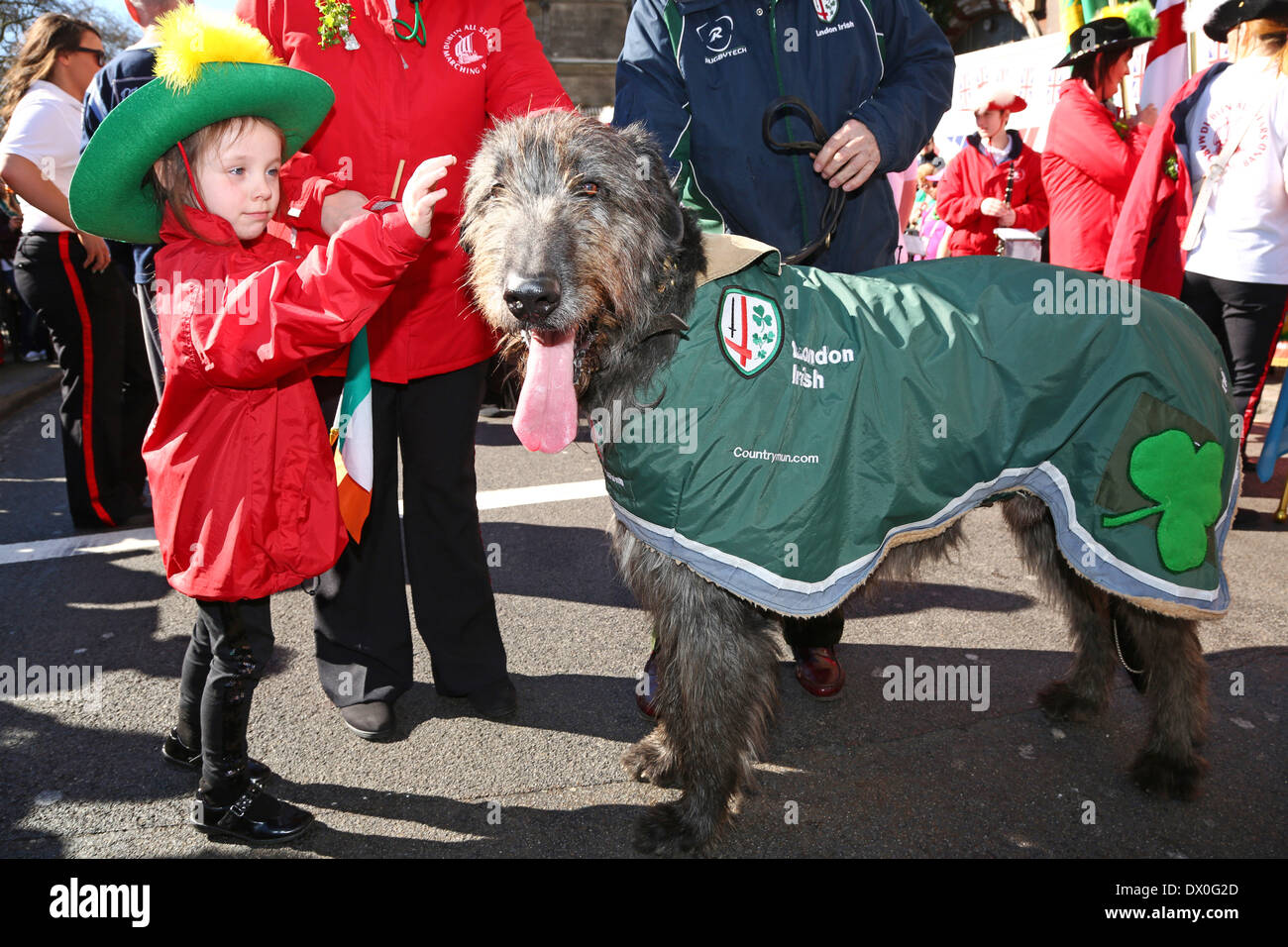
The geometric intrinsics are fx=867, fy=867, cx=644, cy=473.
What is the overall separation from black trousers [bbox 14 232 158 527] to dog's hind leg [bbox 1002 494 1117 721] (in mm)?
5474

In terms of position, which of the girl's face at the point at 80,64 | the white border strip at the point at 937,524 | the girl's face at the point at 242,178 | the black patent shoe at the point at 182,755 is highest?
the girl's face at the point at 80,64

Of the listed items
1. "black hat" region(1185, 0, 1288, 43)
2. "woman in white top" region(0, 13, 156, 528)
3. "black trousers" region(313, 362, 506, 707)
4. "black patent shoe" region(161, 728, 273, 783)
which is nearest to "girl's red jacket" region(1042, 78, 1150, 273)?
"black hat" region(1185, 0, 1288, 43)

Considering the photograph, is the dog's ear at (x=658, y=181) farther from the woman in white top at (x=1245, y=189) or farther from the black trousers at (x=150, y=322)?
the woman in white top at (x=1245, y=189)

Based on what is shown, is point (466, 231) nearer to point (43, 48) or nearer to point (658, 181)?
point (658, 181)

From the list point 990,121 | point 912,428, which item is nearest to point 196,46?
point 912,428

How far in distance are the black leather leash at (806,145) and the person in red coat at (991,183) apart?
5.36 m

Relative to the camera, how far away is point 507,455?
7305 mm

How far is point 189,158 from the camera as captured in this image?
98.0 inches

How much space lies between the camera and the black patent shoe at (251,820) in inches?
109

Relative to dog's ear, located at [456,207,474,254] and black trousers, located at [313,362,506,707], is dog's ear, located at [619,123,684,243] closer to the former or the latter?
dog's ear, located at [456,207,474,254]

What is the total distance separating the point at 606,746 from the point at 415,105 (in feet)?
7.99

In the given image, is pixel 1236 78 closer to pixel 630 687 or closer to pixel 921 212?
pixel 630 687

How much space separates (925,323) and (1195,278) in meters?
3.51

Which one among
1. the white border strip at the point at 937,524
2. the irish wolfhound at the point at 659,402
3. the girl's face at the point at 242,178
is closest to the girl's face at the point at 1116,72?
the irish wolfhound at the point at 659,402
